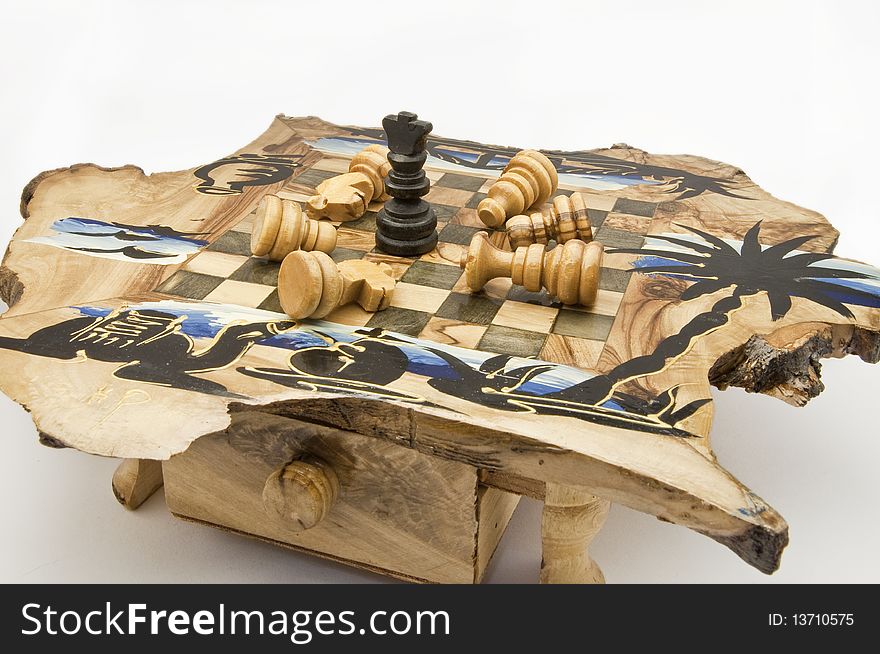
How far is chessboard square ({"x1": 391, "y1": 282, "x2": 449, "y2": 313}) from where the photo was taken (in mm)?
2799

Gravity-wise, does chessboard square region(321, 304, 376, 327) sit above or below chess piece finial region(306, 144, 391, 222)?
below

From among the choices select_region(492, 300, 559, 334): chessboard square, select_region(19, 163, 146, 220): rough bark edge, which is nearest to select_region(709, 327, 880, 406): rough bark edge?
select_region(492, 300, 559, 334): chessboard square

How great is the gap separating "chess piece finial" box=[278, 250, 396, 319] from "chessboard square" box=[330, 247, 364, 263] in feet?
0.84

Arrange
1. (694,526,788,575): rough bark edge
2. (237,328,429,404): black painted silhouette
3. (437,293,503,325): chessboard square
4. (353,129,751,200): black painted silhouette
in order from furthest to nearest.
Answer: (353,129,751,200): black painted silhouette
(437,293,503,325): chessboard square
(237,328,429,404): black painted silhouette
(694,526,788,575): rough bark edge

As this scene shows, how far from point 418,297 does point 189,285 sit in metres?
0.53

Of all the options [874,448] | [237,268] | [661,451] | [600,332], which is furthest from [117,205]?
[874,448]

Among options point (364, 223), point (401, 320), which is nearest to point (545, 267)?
point (401, 320)

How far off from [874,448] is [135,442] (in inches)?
79.6

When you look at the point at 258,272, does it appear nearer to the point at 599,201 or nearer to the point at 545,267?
the point at 545,267

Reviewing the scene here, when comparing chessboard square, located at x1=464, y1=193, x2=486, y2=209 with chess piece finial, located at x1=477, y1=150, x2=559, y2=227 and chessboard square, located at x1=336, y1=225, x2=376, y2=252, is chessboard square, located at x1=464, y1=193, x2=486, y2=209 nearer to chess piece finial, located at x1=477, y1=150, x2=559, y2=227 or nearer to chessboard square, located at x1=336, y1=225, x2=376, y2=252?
chess piece finial, located at x1=477, y1=150, x2=559, y2=227

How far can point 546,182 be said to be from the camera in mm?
3297

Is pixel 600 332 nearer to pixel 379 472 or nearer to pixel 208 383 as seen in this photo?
pixel 379 472

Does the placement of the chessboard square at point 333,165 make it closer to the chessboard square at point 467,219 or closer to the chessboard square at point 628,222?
the chessboard square at point 467,219

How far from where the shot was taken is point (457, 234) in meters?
3.20
